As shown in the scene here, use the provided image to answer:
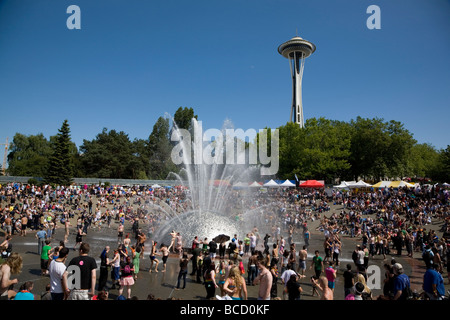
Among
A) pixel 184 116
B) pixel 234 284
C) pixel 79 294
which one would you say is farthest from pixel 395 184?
pixel 184 116

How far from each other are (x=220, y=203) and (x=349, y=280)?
23.2 meters

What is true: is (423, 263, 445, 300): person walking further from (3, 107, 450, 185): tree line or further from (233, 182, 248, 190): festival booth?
(3, 107, 450, 185): tree line

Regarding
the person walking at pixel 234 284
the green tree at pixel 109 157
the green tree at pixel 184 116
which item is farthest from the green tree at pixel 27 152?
the person walking at pixel 234 284

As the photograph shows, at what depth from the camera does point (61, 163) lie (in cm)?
5062

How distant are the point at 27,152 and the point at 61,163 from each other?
40.6 meters

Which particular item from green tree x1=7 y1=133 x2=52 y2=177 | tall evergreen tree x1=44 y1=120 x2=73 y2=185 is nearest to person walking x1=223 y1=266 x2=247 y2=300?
tall evergreen tree x1=44 y1=120 x2=73 y2=185

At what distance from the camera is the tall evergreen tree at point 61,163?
48.7 metres

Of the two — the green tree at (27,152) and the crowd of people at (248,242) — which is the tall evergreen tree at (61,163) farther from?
the green tree at (27,152)

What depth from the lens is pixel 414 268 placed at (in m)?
15.7

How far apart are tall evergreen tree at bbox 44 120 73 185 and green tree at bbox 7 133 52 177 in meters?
25.3

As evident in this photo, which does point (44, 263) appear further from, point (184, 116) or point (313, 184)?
point (184, 116)

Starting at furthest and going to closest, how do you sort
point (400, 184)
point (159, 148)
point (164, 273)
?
point (159, 148)
point (400, 184)
point (164, 273)

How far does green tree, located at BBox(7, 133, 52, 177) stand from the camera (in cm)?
7325
